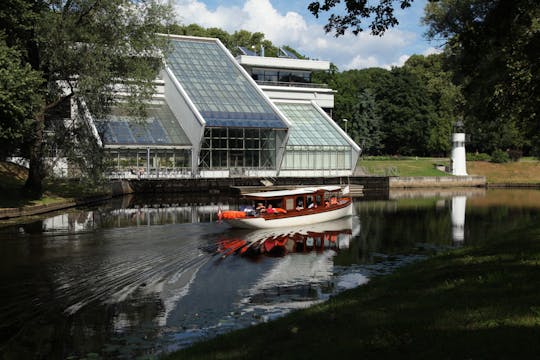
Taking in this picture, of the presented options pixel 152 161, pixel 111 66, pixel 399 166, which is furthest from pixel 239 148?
pixel 111 66

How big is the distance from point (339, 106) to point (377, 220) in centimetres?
6254

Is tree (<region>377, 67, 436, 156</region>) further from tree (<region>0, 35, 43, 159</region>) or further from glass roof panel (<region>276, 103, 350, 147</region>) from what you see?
tree (<region>0, 35, 43, 159</region>)

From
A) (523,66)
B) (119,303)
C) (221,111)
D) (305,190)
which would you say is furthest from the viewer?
(221,111)

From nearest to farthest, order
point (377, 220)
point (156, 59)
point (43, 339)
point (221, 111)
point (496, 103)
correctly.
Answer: point (43, 339) < point (496, 103) < point (377, 220) < point (156, 59) < point (221, 111)

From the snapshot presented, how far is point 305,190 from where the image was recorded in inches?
1410

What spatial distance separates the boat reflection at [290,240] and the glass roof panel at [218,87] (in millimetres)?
33110

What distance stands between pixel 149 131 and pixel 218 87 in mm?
10865

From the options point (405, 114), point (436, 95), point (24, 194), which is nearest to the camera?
point (24, 194)

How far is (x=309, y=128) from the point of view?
74.8 m

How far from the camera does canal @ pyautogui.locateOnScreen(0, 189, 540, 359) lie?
1383 centimetres

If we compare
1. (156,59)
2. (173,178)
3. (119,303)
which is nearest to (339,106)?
(173,178)

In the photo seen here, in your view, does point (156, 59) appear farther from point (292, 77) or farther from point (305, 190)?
point (292, 77)

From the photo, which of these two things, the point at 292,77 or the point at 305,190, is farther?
the point at 292,77

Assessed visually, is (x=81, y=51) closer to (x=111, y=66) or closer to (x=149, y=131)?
(x=111, y=66)
